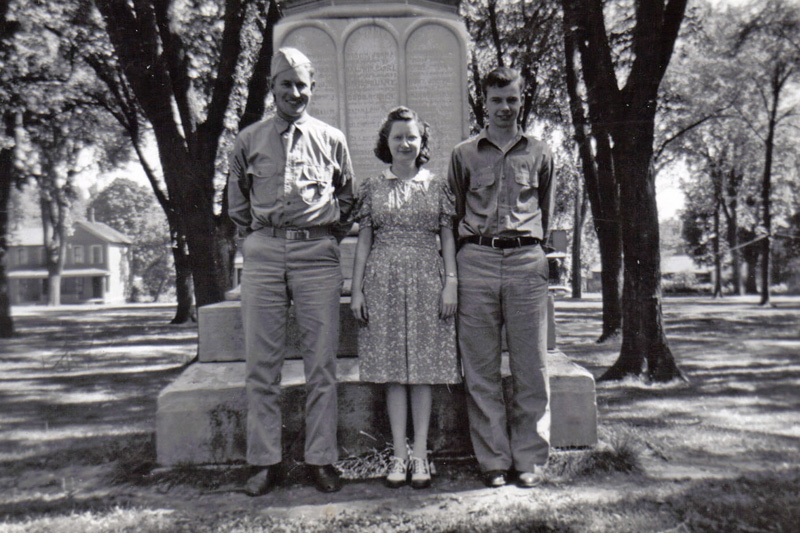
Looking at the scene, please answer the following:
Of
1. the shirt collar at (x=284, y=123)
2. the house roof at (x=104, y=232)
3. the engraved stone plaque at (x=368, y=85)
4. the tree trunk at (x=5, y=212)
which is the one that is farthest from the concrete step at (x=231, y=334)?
the house roof at (x=104, y=232)

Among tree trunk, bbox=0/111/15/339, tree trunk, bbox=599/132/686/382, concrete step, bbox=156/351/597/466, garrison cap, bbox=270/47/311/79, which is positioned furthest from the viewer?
tree trunk, bbox=0/111/15/339

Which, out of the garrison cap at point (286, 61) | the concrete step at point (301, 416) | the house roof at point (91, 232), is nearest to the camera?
the garrison cap at point (286, 61)

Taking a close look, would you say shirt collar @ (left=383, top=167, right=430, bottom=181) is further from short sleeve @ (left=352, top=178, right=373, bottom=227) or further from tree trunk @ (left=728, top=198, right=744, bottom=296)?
tree trunk @ (left=728, top=198, right=744, bottom=296)

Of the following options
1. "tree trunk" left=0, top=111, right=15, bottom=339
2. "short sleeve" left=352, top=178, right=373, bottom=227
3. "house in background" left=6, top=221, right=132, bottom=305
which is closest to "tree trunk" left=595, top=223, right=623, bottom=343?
"short sleeve" left=352, top=178, right=373, bottom=227

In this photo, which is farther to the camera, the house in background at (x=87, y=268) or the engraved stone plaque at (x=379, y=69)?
the house in background at (x=87, y=268)

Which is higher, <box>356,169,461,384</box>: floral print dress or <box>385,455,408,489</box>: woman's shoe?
<box>356,169,461,384</box>: floral print dress

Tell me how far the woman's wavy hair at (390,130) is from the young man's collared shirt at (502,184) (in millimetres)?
195

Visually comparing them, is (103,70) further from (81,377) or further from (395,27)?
(395,27)

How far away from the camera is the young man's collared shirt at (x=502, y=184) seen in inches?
142

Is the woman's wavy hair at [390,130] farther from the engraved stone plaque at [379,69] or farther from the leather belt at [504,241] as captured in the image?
the engraved stone plaque at [379,69]

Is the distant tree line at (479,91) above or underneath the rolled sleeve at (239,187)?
above

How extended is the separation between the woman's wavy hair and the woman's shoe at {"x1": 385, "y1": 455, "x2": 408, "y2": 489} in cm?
169

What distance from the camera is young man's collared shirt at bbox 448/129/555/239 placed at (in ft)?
11.8

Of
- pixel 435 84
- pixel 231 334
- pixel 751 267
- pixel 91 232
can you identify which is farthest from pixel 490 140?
pixel 91 232
